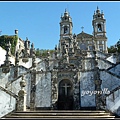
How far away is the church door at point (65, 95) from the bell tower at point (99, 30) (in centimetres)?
2873

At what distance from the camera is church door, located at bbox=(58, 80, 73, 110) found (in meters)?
18.8

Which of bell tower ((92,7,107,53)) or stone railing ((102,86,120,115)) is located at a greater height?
bell tower ((92,7,107,53))

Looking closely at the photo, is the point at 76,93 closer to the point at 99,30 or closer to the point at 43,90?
the point at 43,90

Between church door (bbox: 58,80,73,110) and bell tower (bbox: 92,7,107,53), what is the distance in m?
28.7

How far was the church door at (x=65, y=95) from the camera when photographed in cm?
1883

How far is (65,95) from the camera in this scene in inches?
759

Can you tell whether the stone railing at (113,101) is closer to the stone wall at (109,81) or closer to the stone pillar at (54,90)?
the stone wall at (109,81)

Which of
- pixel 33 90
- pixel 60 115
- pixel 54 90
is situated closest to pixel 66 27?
pixel 54 90

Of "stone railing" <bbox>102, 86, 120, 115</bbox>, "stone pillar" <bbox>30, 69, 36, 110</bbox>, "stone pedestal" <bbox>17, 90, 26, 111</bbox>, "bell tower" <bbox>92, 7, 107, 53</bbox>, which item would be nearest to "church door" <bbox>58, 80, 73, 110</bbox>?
"stone pillar" <bbox>30, 69, 36, 110</bbox>

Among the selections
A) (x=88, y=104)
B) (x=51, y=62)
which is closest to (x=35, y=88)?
A: (x=88, y=104)

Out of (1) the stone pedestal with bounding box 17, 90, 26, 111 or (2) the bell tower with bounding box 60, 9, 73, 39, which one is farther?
(2) the bell tower with bounding box 60, 9, 73, 39

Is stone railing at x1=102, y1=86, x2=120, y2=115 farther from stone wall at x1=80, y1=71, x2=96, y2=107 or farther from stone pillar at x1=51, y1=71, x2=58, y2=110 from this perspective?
stone pillar at x1=51, y1=71, x2=58, y2=110

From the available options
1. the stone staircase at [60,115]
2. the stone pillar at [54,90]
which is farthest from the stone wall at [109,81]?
the stone staircase at [60,115]

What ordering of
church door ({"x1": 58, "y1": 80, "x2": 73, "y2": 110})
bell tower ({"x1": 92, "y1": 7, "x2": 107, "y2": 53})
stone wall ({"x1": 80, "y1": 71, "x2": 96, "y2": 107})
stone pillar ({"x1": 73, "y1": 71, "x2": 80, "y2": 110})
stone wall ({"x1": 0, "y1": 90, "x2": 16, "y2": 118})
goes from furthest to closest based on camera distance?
1. bell tower ({"x1": 92, "y1": 7, "x2": 107, "y2": 53})
2. church door ({"x1": 58, "y1": 80, "x2": 73, "y2": 110})
3. stone pillar ({"x1": 73, "y1": 71, "x2": 80, "y2": 110})
4. stone wall ({"x1": 80, "y1": 71, "x2": 96, "y2": 107})
5. stone wall ({"x1": 0, "y1": 90, "x2": 16, "y2": 118})
